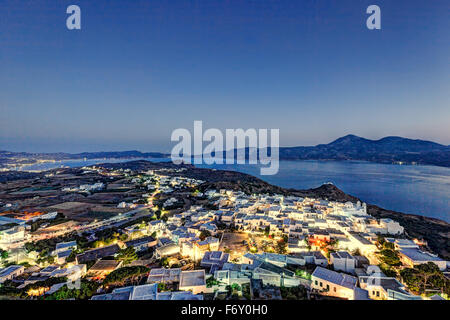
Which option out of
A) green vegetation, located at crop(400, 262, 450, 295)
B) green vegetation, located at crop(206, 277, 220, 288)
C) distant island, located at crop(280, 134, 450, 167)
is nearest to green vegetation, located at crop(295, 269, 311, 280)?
green vegetation, located at crop(206, 277, 220, 288)

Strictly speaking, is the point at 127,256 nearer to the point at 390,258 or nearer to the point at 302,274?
the point at 302,274

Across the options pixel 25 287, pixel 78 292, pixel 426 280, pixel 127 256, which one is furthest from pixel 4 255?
pixel 426 280

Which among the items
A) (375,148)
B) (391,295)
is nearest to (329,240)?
(391,295)

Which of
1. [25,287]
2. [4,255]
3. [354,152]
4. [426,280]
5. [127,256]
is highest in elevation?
[354,152]

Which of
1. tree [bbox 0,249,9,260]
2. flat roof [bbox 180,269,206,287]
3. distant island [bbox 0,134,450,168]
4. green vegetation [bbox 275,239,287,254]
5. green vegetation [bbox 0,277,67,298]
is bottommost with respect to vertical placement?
tree [bbox 0,249,9,260]

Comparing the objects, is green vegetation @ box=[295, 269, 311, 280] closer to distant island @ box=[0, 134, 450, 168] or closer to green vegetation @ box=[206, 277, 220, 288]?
green vegetation @ box=[206, 277, 220, 288]
